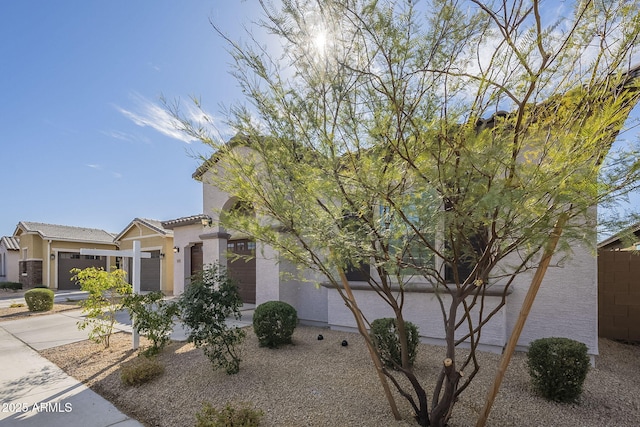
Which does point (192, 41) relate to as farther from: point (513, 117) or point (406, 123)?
point (513, 117)

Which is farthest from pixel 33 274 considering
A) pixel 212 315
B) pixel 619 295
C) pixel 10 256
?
pixel 619 295

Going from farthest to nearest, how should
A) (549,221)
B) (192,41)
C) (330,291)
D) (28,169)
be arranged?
1. (28,169)
2. (330,291)
3. (192,41)
4. (549,221)

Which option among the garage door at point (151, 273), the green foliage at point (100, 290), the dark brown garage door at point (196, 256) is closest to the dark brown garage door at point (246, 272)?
the dark brown garage door at point (196, 256)

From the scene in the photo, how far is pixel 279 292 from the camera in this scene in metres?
8.62

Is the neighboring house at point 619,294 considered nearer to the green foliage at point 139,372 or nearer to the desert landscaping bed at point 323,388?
the desert landscaping bed at point 323,388

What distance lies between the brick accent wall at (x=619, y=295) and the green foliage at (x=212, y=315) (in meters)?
7.36

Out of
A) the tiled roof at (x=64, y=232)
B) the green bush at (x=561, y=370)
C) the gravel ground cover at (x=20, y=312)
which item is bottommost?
the gravel ground cover at (x=20, y=312)

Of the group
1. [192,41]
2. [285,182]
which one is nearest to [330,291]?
[285,182]

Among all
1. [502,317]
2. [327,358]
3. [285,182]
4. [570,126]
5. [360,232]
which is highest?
[570,126]

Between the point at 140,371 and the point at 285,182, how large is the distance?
393cm

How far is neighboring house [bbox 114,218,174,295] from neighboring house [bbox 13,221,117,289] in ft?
17.9

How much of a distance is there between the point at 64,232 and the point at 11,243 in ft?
25.6

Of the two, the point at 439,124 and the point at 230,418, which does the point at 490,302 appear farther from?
the point at 230,418

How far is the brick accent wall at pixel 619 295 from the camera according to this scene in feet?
22.4
